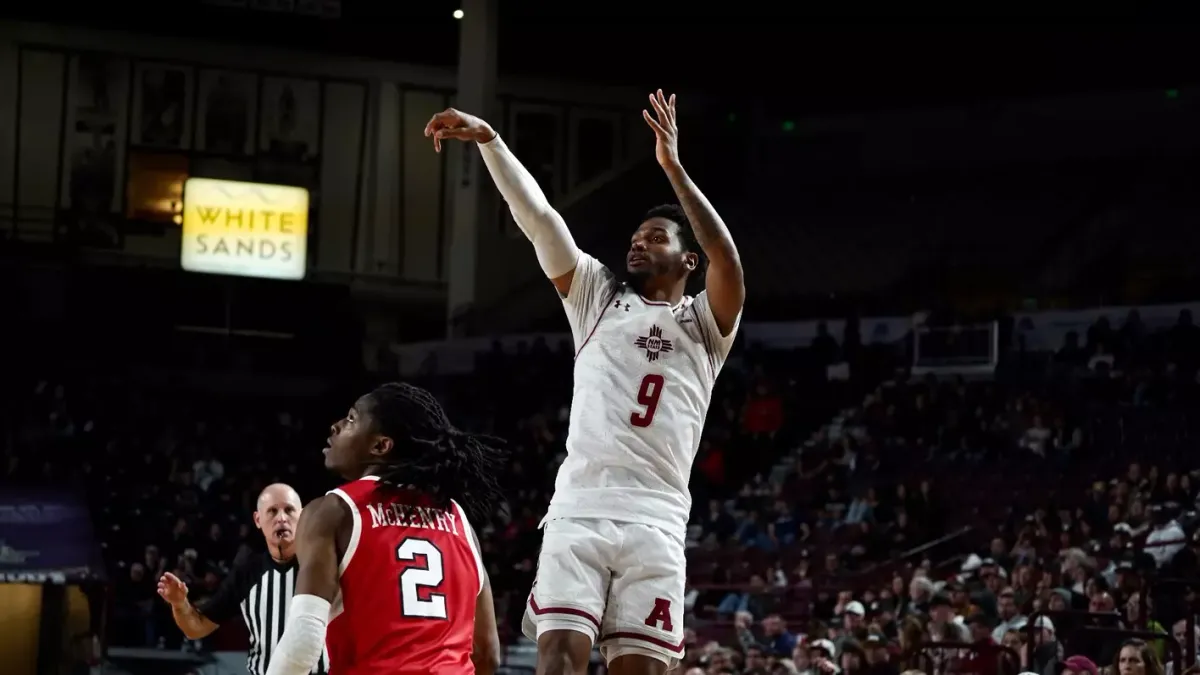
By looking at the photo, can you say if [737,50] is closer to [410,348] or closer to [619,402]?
[410,348]

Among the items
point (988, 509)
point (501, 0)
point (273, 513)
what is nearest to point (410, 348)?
point (501, 0)

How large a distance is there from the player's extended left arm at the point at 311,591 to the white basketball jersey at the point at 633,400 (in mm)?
1287

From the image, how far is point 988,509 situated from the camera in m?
19.0

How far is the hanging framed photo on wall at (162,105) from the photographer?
99.7ft

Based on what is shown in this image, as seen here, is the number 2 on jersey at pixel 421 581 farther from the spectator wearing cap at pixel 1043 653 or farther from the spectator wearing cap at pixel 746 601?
the spectator wearing cap at pixel 746 601

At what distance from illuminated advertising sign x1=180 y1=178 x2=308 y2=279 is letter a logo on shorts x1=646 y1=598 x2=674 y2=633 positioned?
24090 mm

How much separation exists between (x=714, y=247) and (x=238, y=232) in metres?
24.2

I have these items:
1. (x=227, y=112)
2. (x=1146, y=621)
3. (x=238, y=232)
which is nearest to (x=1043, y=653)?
(x=1146, y=621)

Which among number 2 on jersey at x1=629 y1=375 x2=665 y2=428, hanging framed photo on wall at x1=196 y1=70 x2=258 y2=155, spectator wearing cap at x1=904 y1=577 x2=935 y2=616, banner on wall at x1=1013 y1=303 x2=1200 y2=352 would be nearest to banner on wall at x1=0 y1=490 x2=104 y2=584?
spectator wearing cap at x1=904 y1=577 x2=935 y2=616

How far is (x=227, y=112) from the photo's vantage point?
3069 cm

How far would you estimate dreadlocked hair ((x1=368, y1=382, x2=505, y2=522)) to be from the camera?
5.50m

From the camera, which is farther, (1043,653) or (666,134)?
(1043,653)

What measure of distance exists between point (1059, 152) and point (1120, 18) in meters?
2.52

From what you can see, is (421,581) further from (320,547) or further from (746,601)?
(746,601)
